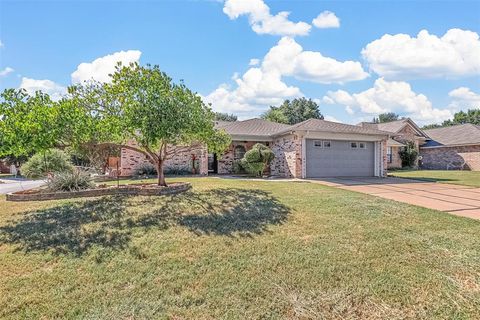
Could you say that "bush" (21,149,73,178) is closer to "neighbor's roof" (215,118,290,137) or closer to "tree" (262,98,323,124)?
"neighbor's roof" (215,118,290,137)

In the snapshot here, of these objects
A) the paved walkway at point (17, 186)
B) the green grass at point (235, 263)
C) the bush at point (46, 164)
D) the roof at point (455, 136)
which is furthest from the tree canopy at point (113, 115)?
the roof at point (455, 136)

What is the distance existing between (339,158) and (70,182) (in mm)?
14096

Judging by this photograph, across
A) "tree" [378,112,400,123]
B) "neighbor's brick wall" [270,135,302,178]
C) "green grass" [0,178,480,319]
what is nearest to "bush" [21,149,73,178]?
"green grass" [0,178,480,319]

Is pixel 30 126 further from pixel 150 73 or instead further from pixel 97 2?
pixel 97 2

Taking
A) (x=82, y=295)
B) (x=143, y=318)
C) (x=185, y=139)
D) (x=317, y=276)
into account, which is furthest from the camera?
(x=185, y=139)

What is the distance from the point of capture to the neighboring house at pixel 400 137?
2798cm

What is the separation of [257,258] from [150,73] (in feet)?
21.8

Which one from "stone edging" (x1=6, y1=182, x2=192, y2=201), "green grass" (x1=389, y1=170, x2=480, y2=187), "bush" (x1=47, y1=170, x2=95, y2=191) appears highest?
"bush" (x1=47, y1=170, x2=95, y2=191)

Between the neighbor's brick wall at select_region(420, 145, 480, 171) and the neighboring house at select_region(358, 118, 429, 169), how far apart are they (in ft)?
4.71

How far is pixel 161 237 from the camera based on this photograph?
541cm

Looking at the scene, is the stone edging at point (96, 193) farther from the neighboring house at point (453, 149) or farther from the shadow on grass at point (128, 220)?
the neighboring house at point (453, 149)

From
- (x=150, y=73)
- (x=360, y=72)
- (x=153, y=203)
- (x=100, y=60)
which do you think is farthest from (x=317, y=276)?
(x=360, y=72)

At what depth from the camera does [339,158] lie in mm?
17312

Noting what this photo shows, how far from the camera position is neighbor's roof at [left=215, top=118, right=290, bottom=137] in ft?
63.2
